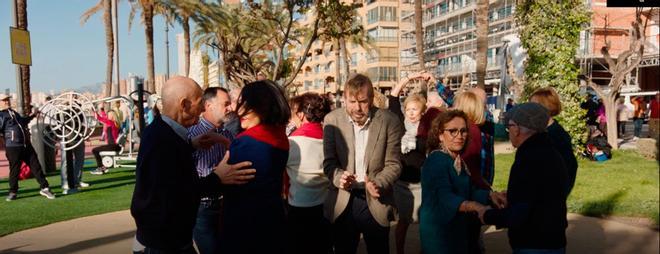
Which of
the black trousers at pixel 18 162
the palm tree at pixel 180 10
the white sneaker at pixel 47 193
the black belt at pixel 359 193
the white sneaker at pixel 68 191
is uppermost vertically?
the palm tree at pixel 180 10

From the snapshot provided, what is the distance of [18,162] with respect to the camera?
8.98 meters

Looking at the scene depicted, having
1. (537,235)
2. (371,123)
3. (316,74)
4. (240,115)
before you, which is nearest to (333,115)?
(371,123)

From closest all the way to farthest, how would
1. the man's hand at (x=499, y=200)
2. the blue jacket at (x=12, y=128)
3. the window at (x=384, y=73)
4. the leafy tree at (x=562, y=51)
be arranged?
the man's hand at (x=499, y=200), the blue jacket at (x=12, y=128), the leafy tree at (x=562, y=51), the window at (x=384, y=73)

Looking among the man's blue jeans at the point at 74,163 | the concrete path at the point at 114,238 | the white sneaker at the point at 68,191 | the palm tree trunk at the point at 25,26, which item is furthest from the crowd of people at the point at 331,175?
the palm tree trunk at the point at 25,26

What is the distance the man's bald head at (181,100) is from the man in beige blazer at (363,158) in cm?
139

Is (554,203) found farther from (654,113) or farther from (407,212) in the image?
(407,212)

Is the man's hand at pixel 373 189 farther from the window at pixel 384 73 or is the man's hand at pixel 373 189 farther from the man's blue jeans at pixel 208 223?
the window at pixel 384 73

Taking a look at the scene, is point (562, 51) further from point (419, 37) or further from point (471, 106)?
point (419, 37)

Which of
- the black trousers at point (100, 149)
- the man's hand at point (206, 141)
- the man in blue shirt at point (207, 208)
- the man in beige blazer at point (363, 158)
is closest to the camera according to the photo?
the man's hand at point (206, 141)

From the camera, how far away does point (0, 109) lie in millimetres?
9062

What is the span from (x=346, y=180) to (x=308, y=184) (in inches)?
17.9

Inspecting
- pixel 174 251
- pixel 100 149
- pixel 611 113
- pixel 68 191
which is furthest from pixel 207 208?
pixel 611 113

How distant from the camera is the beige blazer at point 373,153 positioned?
404 centimetres

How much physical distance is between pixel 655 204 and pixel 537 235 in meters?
1.18
